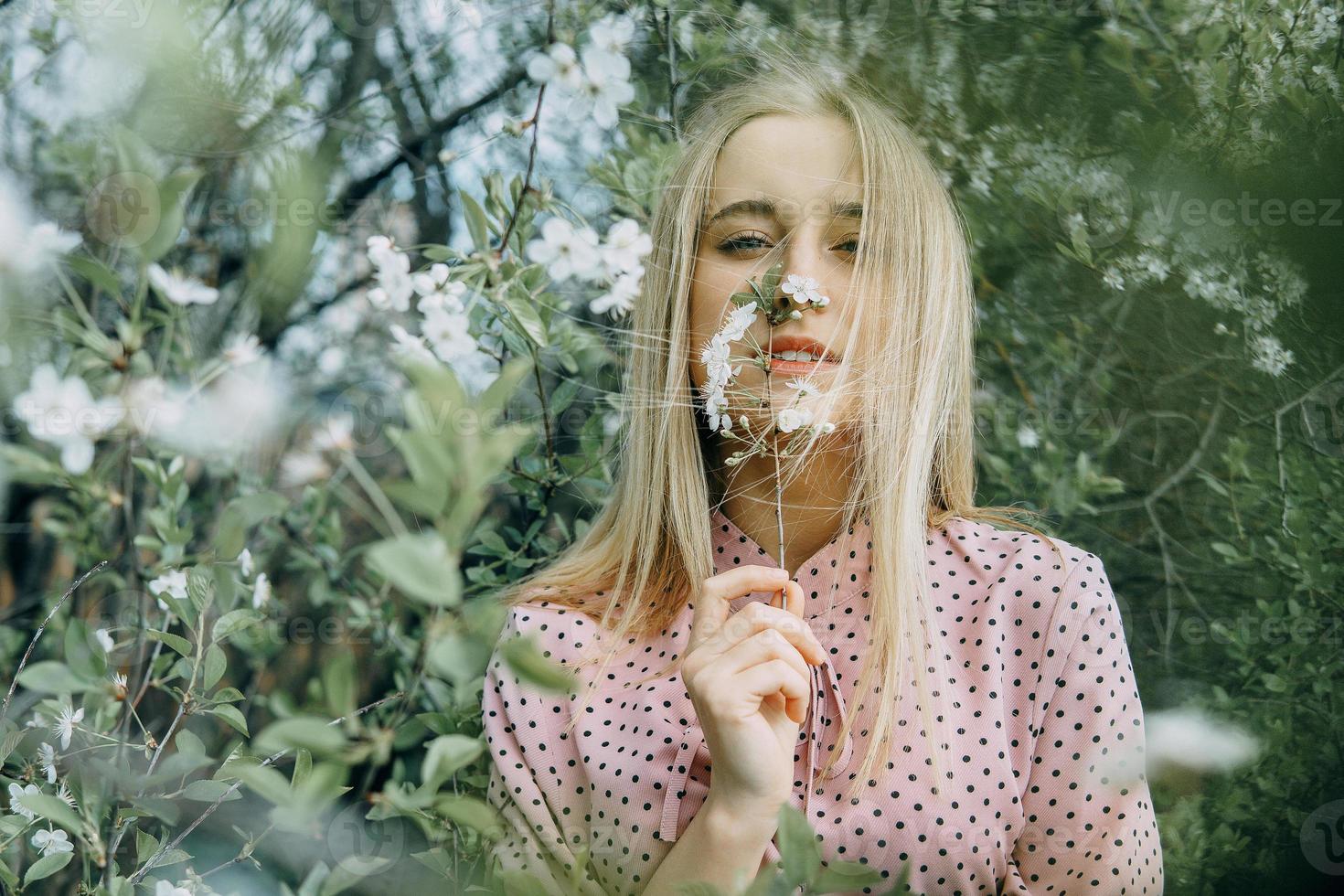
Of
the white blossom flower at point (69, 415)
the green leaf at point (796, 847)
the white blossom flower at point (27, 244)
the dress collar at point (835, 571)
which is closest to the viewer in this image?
the green leaf at point (796, 847)

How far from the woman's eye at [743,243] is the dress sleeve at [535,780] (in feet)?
1.68

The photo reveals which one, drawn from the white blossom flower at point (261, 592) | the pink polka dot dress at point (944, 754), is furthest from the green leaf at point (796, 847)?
the white blossom flower at point (261, 592)

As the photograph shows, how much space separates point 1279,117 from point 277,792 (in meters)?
1.26

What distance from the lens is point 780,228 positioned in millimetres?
1184

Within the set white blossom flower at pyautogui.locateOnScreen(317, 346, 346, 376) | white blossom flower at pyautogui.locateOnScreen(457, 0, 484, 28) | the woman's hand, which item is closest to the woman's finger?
the woman's hand

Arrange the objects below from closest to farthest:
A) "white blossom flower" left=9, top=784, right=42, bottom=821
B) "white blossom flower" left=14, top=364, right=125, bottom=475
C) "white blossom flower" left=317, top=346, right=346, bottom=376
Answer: "white blossom flower" left=14, top=364, right=125, bottom=475 → "white blossom flower" left=9, top=784, right=42, bottom=821 → "white blossom flower" left=317, top=346, right=346, bottom=376

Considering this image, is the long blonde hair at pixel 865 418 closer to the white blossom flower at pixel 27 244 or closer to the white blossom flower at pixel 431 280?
the white blossom flower at pixel 431 280

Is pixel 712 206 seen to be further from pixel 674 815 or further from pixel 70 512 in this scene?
pixel 70 512

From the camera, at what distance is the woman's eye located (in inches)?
47.1

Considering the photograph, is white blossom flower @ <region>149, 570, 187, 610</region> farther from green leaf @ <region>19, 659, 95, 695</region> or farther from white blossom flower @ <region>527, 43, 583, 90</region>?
white blossom flower @ <region>527, 43, 583, 90</region>

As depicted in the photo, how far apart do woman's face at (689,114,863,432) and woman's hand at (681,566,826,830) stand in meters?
0.27

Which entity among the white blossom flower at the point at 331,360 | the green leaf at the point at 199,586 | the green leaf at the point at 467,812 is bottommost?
the white blossom flower at the point at 331,360

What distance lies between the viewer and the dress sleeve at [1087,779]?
40.9 inches

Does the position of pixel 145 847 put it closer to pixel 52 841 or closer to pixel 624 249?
pixel 52 841
